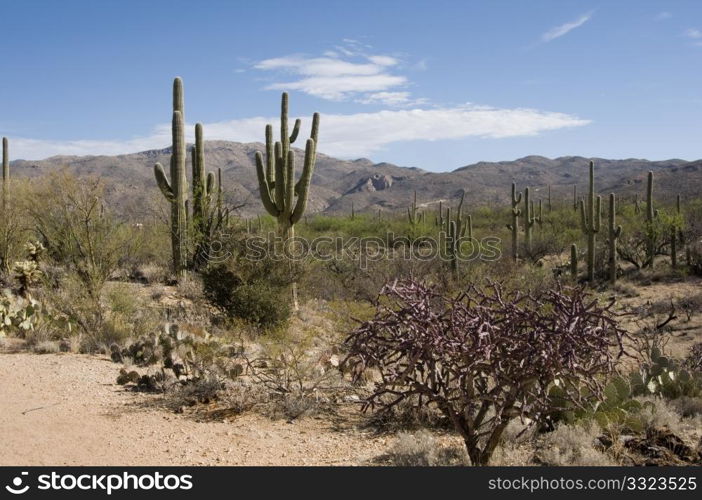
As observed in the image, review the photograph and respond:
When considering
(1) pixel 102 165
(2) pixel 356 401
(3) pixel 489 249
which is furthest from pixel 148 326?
(1) pixel 102 165

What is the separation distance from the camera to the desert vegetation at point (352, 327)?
4.91 metres

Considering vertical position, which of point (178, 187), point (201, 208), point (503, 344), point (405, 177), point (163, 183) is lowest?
point (503, 344)

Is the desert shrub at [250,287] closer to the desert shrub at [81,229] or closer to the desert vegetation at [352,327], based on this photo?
the desert vegetation at [352,327]

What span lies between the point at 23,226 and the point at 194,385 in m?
12.6

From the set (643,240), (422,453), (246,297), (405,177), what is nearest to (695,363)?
(422,453)

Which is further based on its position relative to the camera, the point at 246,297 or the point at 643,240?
the point at 643,240

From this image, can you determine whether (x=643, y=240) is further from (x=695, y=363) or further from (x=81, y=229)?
(x=81, y=229)

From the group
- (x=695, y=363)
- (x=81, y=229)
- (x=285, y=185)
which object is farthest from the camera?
(x=285, y=185)

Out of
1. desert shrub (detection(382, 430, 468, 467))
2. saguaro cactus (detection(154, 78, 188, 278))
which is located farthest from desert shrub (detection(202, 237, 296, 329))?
desert shrub (detection(382, 430, 468, 467))

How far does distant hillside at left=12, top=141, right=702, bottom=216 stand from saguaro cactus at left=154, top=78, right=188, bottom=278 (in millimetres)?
63094

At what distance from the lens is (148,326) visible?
11.3 m

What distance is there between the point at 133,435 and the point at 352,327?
6917 millimetres

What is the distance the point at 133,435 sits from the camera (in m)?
6.27

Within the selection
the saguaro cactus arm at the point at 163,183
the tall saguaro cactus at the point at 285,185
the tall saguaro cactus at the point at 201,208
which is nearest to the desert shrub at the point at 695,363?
the tall saguaro cactus at the point at 285,185
